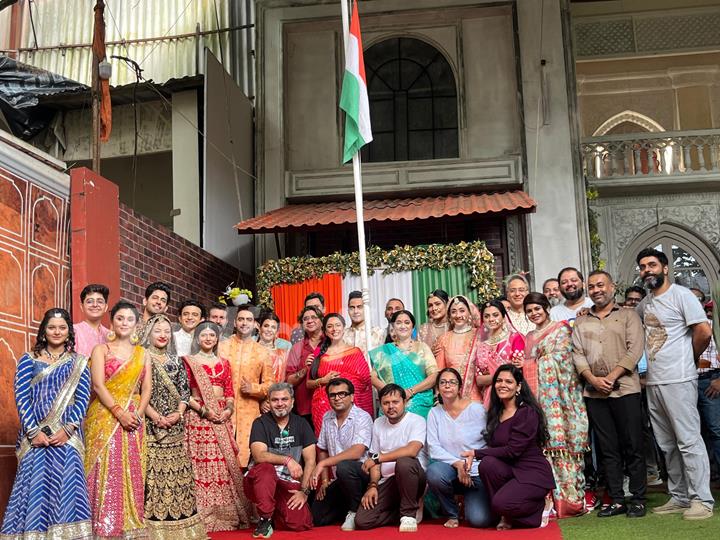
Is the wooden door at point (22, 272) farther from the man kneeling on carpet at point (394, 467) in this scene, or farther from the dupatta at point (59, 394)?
the man kneeling on carpet at point (394, 467)

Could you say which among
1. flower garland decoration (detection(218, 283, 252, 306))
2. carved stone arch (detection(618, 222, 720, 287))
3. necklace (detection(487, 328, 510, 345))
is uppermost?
carved stone arch (detection(618, 222, 720, 287))

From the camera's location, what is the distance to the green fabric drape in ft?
31.5

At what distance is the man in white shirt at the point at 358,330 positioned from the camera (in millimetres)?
6473

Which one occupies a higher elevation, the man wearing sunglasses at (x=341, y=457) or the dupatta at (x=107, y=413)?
the dupatta at (x=107, y=413)

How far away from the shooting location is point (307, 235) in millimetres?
11469

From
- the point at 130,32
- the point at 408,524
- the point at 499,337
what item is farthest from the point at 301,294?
the point at 130,32

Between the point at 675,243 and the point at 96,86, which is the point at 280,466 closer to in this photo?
the point at 96,86

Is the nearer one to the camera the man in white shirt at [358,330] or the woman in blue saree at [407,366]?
the woman in blue saree at [407,366]

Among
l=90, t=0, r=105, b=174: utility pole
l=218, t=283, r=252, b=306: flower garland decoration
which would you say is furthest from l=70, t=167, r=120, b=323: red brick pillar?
l=218, t=283, r=252, b=306: flower garland decoration

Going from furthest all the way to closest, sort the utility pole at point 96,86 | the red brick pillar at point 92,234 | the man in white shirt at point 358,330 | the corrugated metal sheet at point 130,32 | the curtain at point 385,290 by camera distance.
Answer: the corrugated metal sheet at point 130,32 → the curtain at point 385,290 → the utility pole at point 96,86 → the man in white shirt at point 358,330 → the red brick pillar at point 92,234

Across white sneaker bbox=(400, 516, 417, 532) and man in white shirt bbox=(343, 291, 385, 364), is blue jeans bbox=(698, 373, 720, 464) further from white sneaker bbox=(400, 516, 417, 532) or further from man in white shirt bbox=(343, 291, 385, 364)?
man in white shirt bbox=(343, 291, 385, 364)

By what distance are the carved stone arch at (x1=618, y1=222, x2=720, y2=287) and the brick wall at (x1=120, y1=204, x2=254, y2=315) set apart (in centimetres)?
634

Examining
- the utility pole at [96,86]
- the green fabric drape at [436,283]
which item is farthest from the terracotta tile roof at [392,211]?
the utility pole at [96,86]

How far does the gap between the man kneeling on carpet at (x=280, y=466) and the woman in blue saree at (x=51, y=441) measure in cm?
113
